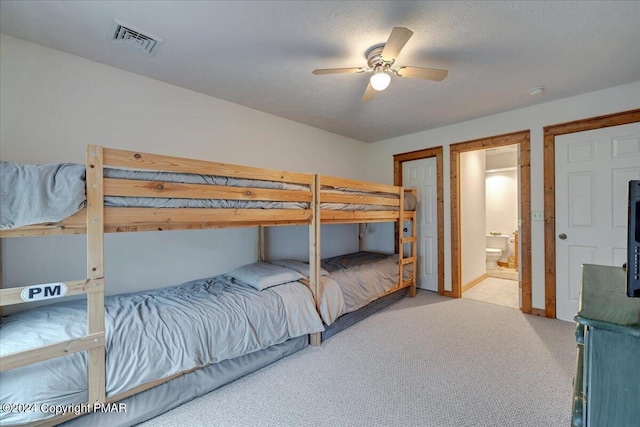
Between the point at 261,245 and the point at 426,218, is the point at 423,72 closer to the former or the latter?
the point at 261,245

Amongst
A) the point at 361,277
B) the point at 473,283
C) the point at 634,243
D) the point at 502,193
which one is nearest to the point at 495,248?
the point at 502,193

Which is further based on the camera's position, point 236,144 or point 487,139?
point 487,139

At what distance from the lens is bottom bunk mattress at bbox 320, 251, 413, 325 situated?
8.47 feet

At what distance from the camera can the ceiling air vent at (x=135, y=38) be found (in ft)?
5.71

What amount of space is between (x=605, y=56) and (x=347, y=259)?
3.09 metres

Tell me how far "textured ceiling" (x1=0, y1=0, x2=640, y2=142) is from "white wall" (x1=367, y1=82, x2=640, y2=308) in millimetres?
128

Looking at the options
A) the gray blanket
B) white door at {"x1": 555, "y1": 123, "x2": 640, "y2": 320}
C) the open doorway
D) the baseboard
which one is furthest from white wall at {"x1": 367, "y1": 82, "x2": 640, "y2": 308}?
the gray blanket

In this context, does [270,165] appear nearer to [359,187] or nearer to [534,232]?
[359,187]

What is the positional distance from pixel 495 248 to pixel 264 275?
5.19 meters

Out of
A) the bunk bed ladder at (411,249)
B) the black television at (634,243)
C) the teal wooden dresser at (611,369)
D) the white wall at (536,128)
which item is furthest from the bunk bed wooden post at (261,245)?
the black television at (634,243)

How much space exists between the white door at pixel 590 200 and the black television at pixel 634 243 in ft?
8.81

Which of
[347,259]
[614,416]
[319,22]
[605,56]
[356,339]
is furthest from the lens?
[347,259]

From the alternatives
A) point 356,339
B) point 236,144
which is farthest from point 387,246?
point 236,144

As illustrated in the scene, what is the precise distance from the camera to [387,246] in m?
4.42
